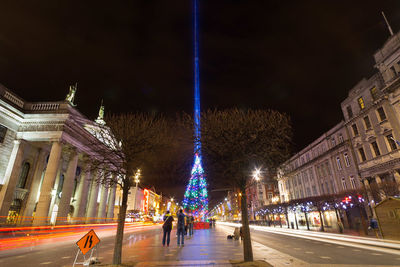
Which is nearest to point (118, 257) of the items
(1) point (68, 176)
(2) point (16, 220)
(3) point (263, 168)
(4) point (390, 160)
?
(3) point (263, 168)

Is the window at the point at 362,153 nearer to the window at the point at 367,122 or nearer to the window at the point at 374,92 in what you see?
the window at the point at 367,122

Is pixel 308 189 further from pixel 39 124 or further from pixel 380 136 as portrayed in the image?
pixel 39 124

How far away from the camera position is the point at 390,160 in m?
27.0

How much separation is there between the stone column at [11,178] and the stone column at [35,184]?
4654 millimetres

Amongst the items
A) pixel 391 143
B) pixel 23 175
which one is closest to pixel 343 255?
pixel 391 143

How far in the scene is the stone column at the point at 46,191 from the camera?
2362 cm

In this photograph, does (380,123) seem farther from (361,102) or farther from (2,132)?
(2,132)

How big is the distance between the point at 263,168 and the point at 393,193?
2172 centimetres

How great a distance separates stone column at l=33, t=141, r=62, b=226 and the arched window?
787cm

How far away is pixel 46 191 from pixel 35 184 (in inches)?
356

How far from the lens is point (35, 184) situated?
103ft

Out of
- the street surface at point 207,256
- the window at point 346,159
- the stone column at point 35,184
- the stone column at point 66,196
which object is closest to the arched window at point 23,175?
the stone column at point 35,184

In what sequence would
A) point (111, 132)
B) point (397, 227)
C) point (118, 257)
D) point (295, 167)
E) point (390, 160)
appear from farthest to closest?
1. point (295, 167)
2. point (390, 160)
3. point (397, 227)
4. point (111, 132)
5. point (118, 257)

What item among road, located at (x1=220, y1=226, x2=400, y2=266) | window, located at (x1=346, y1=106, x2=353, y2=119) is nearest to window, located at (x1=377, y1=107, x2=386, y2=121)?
window, located at (x1=346, y1=106, x2=353, y2=119)
